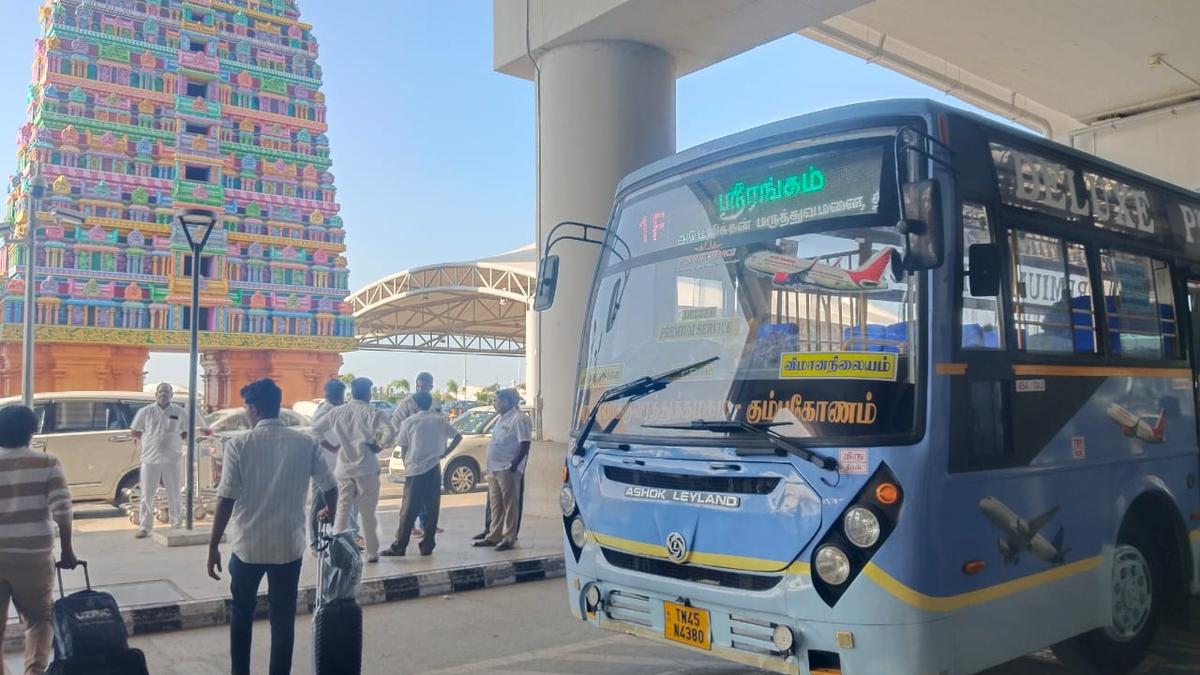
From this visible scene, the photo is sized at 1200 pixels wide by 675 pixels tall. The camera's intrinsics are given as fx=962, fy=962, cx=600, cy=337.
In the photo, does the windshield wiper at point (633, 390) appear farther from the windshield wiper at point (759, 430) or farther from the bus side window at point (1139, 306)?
the bus side window at point (1139, 306)

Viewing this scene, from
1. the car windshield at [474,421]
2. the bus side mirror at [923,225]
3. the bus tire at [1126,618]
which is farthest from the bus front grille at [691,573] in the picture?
the car windshield at [474,421]

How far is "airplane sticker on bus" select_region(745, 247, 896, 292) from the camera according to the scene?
4590mm

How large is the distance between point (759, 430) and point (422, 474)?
600cm

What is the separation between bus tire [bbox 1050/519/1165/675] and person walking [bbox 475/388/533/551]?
5.82 metres

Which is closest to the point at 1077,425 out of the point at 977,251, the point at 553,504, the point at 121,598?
the point at 977,251

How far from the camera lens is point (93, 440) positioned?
541 inches

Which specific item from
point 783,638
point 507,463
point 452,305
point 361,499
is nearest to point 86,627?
point 783,638

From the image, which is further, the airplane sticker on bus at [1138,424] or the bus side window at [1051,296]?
the airplane sticker on bus at [1138,424]

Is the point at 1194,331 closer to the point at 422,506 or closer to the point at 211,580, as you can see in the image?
the point at 422,506

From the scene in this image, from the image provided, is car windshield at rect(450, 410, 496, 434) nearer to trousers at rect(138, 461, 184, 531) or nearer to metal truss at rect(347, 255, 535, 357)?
trousers at rect(138, 461, 184, 531)

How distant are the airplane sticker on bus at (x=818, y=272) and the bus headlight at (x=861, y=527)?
1.06 m

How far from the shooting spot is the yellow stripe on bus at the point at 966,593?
421 centimetres

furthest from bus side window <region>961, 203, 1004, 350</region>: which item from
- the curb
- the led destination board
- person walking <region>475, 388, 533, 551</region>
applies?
person walking <region>475, 388, 533, 551</region>

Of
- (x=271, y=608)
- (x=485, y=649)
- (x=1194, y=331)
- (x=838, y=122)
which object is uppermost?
(x=838, y=122)
